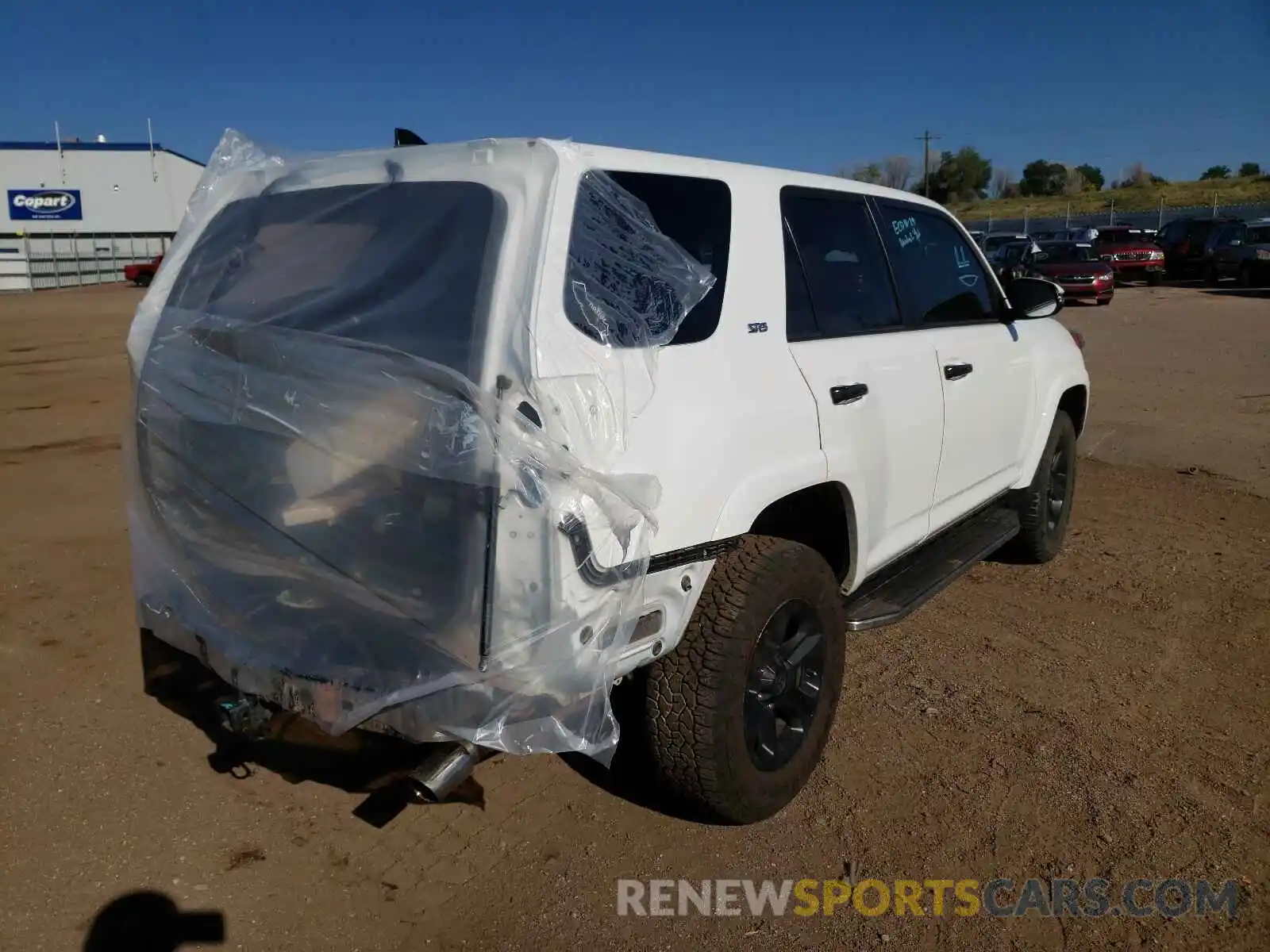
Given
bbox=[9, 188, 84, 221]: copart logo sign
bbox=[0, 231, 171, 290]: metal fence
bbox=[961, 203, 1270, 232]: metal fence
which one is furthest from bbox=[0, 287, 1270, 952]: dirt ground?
bbox=[9, 188, 84, 221]: copart logo sign

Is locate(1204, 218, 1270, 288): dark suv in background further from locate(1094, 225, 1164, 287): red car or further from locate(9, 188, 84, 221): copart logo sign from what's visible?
locate(9, 188, 84, 221): copart logo sign

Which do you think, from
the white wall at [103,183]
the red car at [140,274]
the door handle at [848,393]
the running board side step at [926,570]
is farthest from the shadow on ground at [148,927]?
the white wall at [103,183]

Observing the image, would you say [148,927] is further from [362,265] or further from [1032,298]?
[1032,298]

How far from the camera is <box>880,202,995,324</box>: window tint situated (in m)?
4.17

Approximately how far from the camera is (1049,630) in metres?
4.79

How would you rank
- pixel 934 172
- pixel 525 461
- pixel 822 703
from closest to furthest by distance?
pixel 525 461
pixel 822 703
pixel 934 172

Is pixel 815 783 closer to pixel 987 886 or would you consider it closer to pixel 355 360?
pixel 987 886

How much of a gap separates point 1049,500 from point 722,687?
3.32 meters

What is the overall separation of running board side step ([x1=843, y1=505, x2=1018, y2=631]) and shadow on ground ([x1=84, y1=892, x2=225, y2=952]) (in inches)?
86.7

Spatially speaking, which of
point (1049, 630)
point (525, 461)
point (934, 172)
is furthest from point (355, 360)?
point (934, 172)

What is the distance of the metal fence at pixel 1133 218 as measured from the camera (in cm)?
4216

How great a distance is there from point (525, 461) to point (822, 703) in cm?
160

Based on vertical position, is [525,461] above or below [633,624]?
above

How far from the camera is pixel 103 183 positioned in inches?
1988
